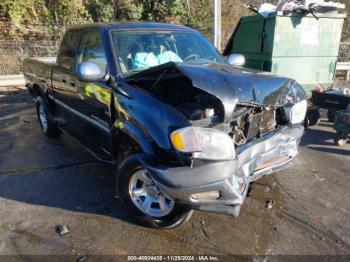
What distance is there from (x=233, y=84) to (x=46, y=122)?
420 cm

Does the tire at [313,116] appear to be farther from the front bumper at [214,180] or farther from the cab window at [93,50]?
the cab window at [93,50]

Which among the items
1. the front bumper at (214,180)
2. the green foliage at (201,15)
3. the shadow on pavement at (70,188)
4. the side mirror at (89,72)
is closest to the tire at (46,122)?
the shadow on pavement at (70,188)

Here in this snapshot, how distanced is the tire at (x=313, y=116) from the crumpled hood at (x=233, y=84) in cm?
321

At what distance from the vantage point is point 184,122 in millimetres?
2658

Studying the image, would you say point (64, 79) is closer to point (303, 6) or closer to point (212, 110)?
point (212, 110)

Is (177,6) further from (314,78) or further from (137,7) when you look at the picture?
(314,78)

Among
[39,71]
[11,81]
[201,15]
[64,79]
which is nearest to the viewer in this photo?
[64,79]

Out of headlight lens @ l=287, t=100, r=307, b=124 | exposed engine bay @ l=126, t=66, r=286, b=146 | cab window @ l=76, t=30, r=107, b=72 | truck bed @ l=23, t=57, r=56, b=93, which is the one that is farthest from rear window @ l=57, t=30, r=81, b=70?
headlight lens @ l=287, t=100, r=307, b=124

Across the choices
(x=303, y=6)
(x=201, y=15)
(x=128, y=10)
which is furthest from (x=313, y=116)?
(x=128, y=10)

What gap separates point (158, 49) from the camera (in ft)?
12.9

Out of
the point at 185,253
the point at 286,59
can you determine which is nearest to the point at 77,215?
the point at 185,253

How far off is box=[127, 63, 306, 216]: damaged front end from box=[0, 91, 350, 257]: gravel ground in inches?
20.6

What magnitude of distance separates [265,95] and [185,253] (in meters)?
1.57

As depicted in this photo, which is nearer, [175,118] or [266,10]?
[175,118]
